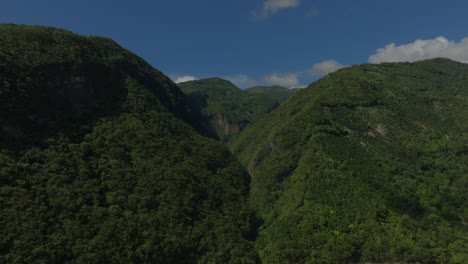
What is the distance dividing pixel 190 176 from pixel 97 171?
23732mm

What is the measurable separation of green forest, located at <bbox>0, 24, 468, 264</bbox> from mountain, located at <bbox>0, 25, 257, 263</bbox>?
302 millimetres

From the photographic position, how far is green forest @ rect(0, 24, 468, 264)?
6719 cm

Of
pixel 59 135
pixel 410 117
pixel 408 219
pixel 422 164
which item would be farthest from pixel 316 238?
pixel 410 117

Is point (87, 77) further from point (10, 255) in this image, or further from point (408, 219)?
point (408, 219)

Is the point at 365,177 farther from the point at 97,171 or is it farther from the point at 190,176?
the point at 97,171

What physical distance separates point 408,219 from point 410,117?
55501mm

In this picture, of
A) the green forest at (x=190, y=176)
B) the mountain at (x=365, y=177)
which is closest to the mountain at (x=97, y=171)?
the green forest at (x=190, y=176)

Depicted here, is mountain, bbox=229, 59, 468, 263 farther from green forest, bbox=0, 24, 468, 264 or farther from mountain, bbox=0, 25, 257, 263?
mountain, bbox=0, 25, 257, 263

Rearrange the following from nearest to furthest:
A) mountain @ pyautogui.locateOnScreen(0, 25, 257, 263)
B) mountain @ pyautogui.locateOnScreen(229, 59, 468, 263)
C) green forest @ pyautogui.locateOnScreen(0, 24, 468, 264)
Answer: mountain @ pyautogui.locateOnScreen(0, 25, 257, 263) < green forest @ pyautogui.locateOnScreen(0, 24, 468, 264) < mountain @ pyautogui.locateOnScreen(229, 59, 468, 263)

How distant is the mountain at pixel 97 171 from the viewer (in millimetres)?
63188

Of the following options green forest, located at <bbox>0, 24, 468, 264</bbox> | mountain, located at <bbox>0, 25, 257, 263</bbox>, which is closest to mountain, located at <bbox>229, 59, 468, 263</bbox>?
green forest, located at <bbox>0, 24, 468, 264</bbox>

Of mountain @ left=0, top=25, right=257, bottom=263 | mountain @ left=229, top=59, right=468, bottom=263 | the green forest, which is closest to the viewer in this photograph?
mountain @ left=0, top=25, right=257, bottom=263

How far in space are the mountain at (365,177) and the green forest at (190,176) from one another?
1.22ft

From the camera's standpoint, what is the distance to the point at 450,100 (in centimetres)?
14175
